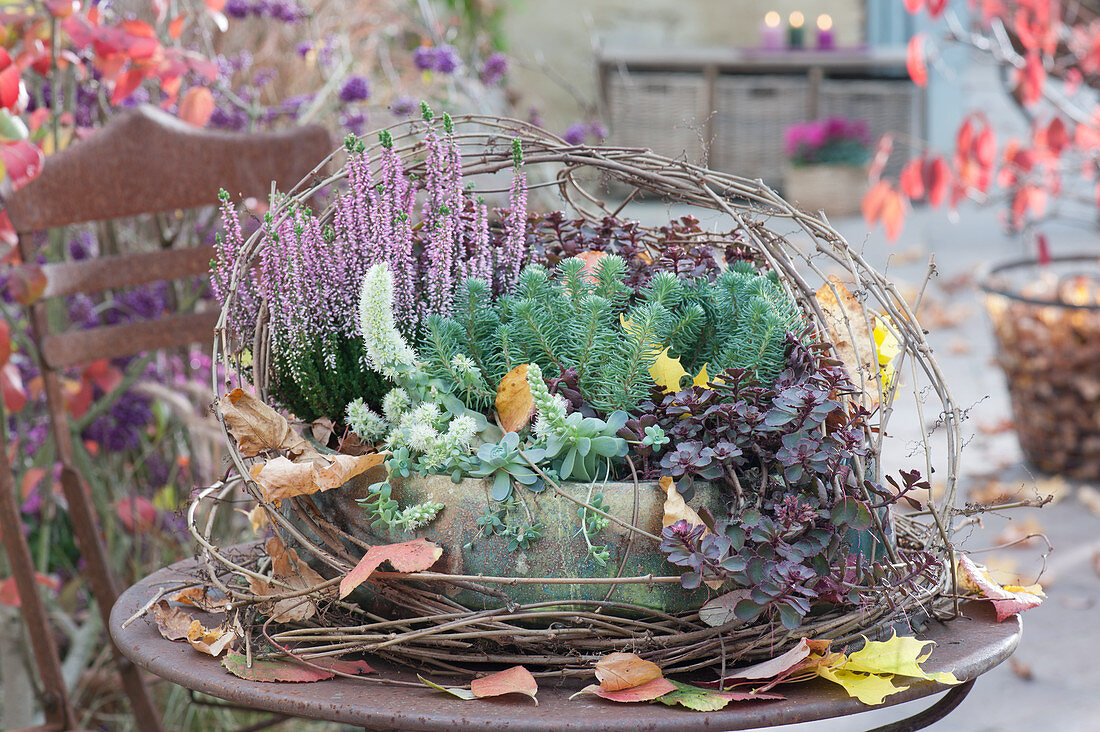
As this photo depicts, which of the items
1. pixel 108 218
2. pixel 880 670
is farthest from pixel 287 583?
pixel 108 218

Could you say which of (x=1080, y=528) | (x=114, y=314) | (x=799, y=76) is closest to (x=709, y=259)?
(x=114, y=314)

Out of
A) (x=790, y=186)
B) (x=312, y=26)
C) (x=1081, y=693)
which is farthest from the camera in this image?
(x=790, y=186)

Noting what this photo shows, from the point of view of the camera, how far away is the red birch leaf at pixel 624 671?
825 millimetres

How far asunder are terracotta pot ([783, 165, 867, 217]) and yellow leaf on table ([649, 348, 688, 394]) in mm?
6137

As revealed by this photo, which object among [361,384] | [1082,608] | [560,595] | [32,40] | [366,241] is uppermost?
[32,40]

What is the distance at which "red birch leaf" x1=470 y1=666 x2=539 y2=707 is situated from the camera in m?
0.82

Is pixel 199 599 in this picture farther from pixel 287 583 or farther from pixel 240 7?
pixel 240 7

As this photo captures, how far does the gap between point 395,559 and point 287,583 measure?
15 centimetres

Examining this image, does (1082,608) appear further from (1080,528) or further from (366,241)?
(366,241)

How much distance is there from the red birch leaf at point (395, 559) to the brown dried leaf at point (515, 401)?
139mm

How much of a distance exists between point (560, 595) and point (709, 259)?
45cm

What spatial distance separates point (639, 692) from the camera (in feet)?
2.68

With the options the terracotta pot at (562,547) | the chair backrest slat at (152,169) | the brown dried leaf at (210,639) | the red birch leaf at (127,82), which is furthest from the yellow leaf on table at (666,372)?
the red birch leaf at (127,82)

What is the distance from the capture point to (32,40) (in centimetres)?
172
